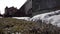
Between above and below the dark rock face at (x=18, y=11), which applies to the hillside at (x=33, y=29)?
above

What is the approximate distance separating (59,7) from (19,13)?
9.23 metres

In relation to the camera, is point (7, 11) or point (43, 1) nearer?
point (43, 1)

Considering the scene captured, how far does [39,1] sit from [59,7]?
190 cm

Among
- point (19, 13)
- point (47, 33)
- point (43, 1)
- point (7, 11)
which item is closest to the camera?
point (47, 33)

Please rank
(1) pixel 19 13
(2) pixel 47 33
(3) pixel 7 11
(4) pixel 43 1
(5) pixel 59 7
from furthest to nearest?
1. (3) pixel 7 11
2. (1) pixel 19 13
3. (4) pixel 43 1
4. (5) pixel 59 7
5. (2) pixel 47 33

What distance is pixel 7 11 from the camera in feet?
70.6

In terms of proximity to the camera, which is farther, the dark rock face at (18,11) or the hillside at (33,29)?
the dark rock face at (18,11)

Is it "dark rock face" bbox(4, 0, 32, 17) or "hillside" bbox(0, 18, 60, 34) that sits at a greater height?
"hillside" bbox(0, 18, 60, 34)

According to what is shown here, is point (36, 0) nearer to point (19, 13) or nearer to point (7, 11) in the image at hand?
point (19, 13)

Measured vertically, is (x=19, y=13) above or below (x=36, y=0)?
below

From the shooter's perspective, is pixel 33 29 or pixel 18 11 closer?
pixel 33 29

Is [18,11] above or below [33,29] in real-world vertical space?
below

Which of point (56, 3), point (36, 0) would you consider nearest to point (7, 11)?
point (36, 0)

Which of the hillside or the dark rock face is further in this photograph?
the dark rock face
